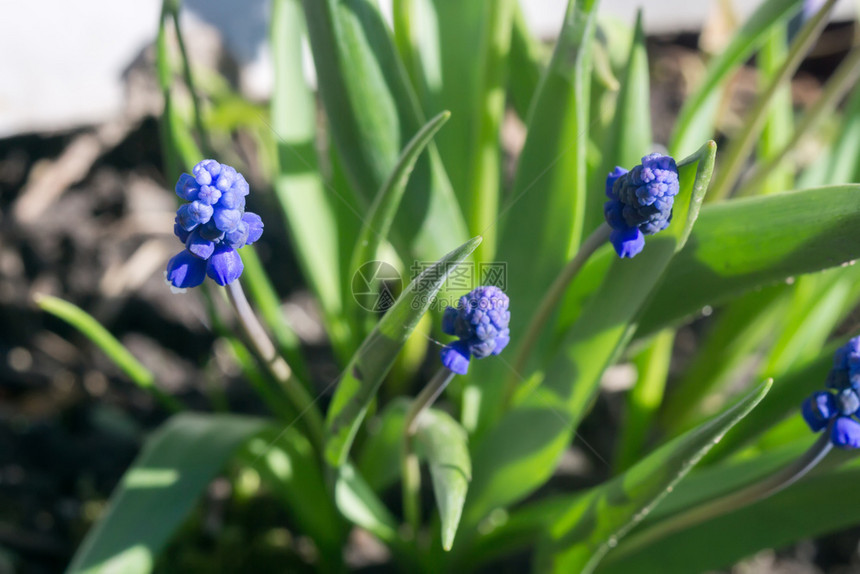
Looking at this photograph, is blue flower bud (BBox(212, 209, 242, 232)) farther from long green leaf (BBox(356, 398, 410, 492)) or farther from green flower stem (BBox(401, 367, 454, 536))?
long green leaf (BBox(356, 398, 410, 492))

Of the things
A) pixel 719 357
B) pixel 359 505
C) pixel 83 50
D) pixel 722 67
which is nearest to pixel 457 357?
pixel 359 505

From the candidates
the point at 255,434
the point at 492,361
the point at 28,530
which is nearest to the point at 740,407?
the point at 492,361

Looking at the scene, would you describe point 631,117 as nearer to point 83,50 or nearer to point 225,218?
point 225,218

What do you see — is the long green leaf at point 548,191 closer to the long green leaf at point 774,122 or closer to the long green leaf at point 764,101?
the long green leaf at point 764,101

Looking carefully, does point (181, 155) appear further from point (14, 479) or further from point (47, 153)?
point (47, 153)

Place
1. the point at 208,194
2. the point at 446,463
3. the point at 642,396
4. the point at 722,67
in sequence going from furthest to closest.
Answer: the point at 642,396
the point at 722,67
the point at 446,463
the point at 208,194
